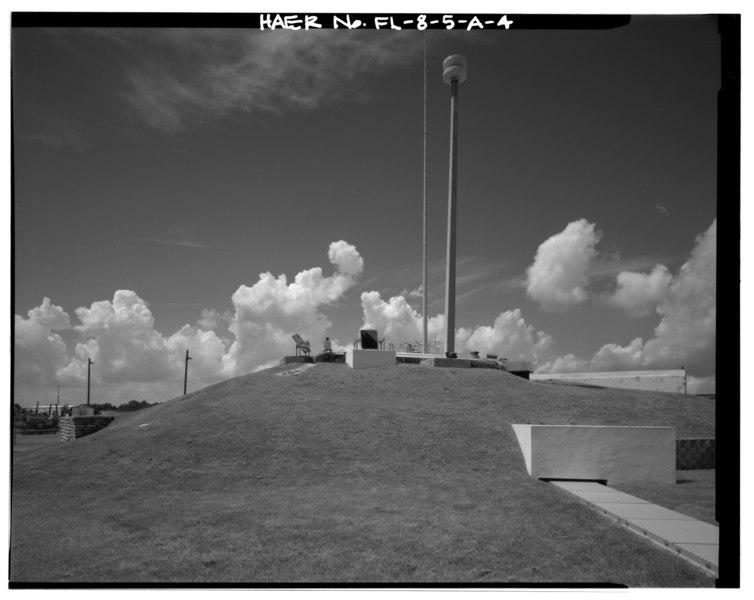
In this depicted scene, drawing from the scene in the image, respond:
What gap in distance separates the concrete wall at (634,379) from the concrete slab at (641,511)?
22147 millimetres

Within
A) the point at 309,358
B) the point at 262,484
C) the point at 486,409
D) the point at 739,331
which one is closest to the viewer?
the point at 739,331

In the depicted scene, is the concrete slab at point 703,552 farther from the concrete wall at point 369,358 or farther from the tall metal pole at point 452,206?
the tall metal pole at point 452,206

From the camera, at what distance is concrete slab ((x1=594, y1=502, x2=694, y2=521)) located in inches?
340

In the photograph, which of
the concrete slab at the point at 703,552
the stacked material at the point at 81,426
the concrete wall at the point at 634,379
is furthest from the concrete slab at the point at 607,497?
the stacked material at the point at 81,426

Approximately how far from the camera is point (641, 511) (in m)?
9.15

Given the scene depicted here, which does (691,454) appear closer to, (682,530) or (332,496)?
(682,530)

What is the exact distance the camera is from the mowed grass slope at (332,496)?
22.9 ft

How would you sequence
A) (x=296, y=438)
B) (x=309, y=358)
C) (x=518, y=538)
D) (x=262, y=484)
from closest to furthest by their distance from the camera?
(x=518, y=538) < (x=262, y=484) < (x=296, y=438) < (x=309, y=358)

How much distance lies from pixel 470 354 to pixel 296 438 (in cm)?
1888

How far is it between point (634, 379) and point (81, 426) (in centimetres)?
3015

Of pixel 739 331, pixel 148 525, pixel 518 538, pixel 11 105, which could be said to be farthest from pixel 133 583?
pixel 739 331

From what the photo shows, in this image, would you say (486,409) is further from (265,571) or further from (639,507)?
(265,571)

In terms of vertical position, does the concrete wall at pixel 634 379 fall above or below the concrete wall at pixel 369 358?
below

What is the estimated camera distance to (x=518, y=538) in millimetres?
8031
